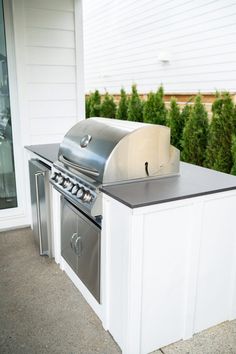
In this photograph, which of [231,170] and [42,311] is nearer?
[42,311]

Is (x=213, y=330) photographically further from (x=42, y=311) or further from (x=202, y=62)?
(x=202, y=62)

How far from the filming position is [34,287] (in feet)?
8.29

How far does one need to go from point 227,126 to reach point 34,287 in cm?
276

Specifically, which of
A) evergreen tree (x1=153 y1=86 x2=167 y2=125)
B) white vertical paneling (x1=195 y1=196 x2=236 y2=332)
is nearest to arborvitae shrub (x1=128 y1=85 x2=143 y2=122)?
evergreen tree (x1=153 y1=86 x2=167 y2=125)

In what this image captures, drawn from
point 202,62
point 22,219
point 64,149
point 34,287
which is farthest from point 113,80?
point 34,287

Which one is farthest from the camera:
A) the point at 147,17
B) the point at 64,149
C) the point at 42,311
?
the point at 147,17

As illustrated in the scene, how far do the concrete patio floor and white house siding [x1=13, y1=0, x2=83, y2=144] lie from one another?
5.01 ft

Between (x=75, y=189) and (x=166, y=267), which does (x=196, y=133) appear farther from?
(x=166, y=267)

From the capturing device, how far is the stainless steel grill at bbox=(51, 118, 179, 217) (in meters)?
1.90

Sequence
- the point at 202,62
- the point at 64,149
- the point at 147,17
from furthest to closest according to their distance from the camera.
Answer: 1. the point at 147,17
2. the point at 202,62
3. the point at 64,149

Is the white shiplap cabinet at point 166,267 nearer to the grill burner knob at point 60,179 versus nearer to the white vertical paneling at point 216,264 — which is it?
the white vertical paneling at point 216,264

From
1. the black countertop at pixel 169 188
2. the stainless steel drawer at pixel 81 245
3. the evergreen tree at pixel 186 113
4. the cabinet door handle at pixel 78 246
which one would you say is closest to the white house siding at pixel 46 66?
the stainless steel drawer at pixel 81 245

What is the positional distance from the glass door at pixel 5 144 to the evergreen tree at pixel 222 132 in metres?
2.38

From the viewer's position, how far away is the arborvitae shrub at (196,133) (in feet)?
13.9
